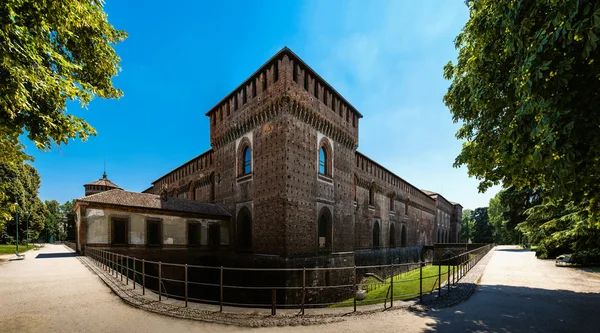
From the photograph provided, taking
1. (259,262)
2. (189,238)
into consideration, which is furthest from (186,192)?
(259,262)

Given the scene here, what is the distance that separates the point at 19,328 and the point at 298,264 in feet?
40.0

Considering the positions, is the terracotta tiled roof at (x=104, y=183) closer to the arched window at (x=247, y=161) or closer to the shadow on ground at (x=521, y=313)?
the arched window at (x=247, y=161)

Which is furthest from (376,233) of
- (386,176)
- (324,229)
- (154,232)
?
(154,232)

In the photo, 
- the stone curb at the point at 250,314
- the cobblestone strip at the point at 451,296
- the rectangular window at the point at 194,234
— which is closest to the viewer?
the stone curb at the point at 250,314

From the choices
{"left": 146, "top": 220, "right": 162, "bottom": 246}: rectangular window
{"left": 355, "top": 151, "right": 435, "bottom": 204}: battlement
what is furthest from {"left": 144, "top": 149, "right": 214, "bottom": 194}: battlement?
{"left": 355, "top": 151, "right": 435, "bottom": 204}: battlement

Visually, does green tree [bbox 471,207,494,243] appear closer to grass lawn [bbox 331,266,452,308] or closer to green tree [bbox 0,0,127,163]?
grass lawn [bbox 331,266,452,308]

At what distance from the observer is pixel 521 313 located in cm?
652

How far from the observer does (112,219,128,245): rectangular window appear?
16.2 m

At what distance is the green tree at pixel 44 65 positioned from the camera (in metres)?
4.78

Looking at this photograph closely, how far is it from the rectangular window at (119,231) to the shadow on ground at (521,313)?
16.8m

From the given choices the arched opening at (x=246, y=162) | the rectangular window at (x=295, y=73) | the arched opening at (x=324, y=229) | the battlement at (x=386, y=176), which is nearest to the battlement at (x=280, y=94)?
the rectangular window at (x=295, y=73)

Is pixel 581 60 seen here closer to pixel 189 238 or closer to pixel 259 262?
pixel 259 262

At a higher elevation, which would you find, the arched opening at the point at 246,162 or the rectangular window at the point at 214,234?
the arched opening at the point at 246,162

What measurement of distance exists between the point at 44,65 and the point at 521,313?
13198 mm
